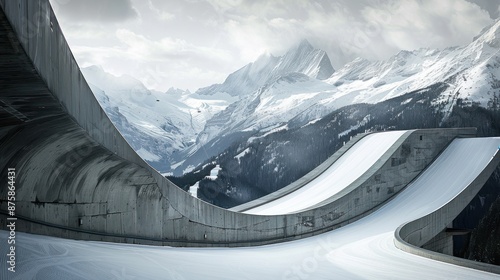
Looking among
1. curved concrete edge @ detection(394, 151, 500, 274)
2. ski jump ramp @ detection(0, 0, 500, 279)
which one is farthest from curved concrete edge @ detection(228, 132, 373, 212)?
curved concrete edge @ detection(394, 151, 500, 274)

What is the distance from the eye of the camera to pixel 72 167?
8.84 m

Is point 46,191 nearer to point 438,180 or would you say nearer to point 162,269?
point 162,269

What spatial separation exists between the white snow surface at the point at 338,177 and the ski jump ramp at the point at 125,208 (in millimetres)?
382

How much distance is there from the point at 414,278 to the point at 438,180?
15638mm

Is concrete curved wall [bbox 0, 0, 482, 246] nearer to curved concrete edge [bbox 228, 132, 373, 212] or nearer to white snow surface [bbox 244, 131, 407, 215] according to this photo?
white snow surface [bbox 244, 131, 407, 215]

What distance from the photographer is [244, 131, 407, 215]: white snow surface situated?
69.2ft

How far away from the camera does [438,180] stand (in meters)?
24.8

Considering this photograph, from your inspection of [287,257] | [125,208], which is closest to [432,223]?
[287,257]

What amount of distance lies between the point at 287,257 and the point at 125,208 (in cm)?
488

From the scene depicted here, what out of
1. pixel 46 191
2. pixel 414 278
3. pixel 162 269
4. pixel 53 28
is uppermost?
pixel 53 28

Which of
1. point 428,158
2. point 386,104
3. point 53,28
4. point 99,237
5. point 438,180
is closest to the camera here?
point 53,28

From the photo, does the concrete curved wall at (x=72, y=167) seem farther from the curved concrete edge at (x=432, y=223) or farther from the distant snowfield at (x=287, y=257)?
the curved concrete edge at (x=432, y=223)

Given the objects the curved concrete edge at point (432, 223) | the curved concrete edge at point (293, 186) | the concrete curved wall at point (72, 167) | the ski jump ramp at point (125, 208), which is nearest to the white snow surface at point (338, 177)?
the curved concrete edge at point (293, 186)

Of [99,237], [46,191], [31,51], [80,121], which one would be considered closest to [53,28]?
[31,51]
